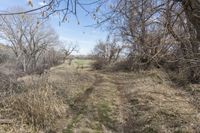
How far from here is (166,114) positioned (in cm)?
708

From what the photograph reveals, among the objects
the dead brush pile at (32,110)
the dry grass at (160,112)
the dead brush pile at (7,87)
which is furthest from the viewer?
the dead brush pile at (7,87)

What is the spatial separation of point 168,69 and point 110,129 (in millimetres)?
10571

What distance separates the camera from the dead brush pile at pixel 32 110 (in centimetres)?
719

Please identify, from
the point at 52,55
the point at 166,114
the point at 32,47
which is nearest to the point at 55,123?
the point at 166,114

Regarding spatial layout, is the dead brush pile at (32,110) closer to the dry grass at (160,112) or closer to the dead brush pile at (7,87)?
the dead brush pile at (7,87)

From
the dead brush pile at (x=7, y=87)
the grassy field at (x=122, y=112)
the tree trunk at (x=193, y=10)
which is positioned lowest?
the grassy field at (x=122, y=112)

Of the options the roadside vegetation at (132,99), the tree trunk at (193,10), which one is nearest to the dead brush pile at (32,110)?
the roadside vegetation at (132,99)

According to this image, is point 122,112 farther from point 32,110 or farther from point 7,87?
point 7,87

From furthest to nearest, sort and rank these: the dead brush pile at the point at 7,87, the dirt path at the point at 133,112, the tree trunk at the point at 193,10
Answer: the dead brush pile at the point at 7,87, the dirt path at the point at 133,112, the tree trunk at the point at 193,10

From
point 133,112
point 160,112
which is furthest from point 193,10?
point 133,112

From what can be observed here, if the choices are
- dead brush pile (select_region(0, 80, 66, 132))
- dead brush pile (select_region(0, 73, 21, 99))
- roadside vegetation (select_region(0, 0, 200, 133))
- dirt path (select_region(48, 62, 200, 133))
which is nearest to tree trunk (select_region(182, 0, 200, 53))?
roadside vegetation (select_region(0, 0, 200, 133))

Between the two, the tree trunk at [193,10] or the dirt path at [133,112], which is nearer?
the tree trunk at [193,10]

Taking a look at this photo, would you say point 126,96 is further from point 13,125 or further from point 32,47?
point 32,47

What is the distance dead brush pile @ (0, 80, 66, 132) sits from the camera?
7.19m
